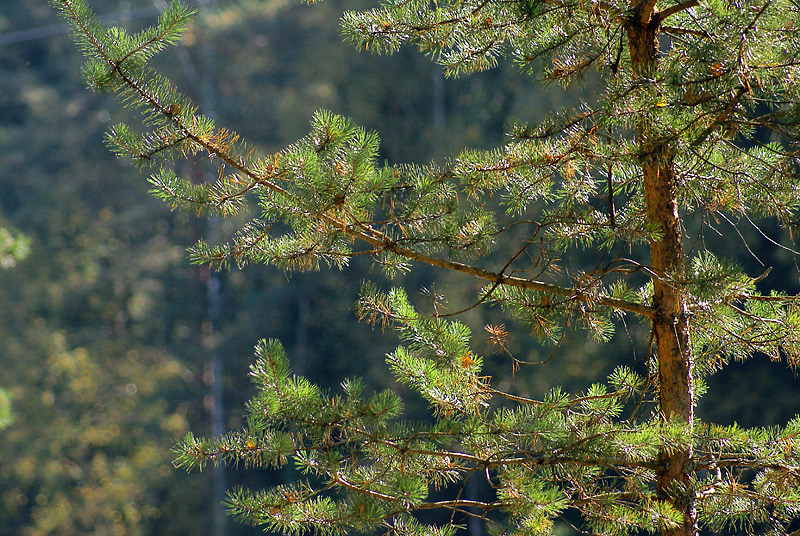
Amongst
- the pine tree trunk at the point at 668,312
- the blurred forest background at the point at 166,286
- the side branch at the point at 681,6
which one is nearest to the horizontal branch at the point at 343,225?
the pine tree trunk at the point at 668,312

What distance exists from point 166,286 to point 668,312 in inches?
382

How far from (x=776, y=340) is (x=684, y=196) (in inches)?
13.8

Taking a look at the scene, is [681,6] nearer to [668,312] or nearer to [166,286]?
[668,312]

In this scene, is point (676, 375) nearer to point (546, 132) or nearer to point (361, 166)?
point (546, 132)

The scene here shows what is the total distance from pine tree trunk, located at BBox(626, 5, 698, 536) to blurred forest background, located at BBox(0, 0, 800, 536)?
531 centimetres

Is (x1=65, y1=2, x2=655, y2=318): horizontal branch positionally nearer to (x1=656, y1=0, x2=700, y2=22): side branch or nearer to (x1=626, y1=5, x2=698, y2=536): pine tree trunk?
(x1=626, y1=5, x2=698, y2=536): pine tree trunk

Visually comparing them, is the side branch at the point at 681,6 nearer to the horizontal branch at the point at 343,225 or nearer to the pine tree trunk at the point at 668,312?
the pine tree trunk at the point at 668,312

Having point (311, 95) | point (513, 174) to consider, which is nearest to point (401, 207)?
point (513, 174)

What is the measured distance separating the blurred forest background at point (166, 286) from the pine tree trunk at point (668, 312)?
5311 mm

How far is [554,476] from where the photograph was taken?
5.05 feet

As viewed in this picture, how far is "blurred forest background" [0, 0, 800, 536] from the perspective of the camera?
8.78m

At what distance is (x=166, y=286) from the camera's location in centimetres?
1050

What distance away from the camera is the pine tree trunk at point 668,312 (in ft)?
4.92

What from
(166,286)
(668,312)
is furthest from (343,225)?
(166,286)
